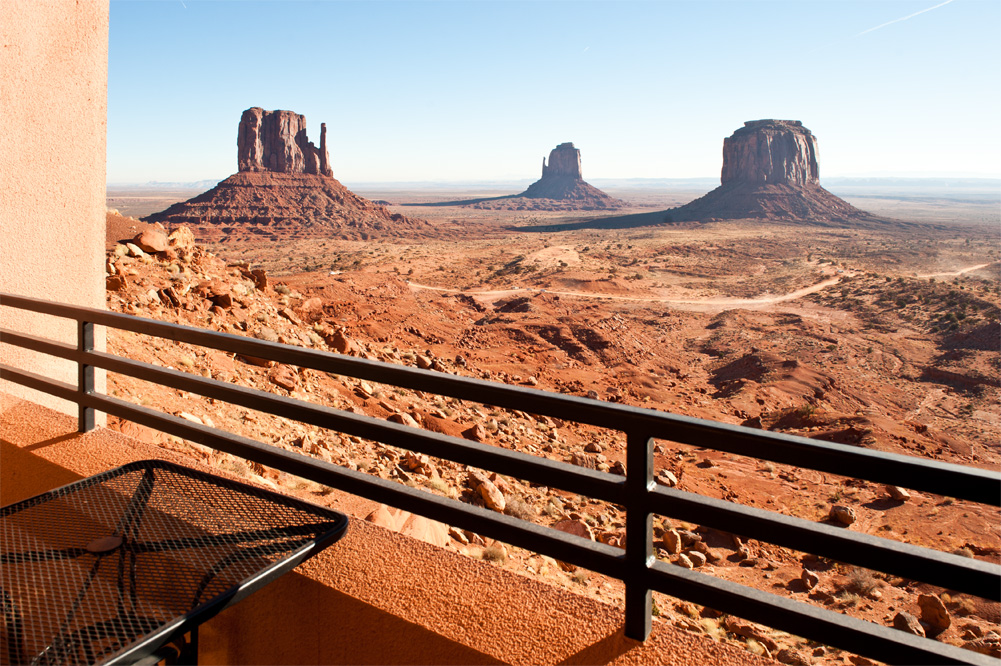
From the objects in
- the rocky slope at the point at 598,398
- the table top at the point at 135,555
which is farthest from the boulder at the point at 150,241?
the table top at the point at 135,555

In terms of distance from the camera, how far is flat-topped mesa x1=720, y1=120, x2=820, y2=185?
403 feet

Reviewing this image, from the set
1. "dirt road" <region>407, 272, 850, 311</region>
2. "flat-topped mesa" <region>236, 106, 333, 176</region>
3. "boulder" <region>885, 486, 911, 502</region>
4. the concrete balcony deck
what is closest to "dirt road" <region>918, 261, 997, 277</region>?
"dirt road" <region>407, 272, 850, 311</region>

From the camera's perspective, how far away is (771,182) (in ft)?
402

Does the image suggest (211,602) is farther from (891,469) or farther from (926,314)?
(926,314)

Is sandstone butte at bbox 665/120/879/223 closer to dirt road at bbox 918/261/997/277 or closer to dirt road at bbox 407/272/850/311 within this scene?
dirt road at bbox 918/261/997/277

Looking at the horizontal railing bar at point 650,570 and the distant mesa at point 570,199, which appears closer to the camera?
the horizontal railing bar at point 650,570

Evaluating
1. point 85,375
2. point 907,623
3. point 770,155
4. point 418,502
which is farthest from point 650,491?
point 770,155

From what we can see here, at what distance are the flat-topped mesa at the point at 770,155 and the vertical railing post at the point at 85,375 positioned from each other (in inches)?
5132

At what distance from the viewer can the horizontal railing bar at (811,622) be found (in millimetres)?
1869

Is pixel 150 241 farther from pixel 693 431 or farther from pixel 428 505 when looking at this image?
pixel 693 431

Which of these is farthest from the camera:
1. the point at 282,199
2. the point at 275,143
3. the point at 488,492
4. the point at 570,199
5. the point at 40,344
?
the point at 570,199

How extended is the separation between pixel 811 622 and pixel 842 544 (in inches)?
10.9

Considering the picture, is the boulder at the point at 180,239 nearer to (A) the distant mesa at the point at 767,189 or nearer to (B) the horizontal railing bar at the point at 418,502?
(B) the horizontal railing bar at the point at 418,502

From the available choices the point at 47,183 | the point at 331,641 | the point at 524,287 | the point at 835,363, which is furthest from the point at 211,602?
the point at 524,287
